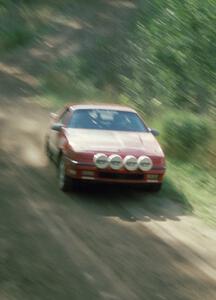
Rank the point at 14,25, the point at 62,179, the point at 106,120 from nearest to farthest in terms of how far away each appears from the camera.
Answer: the point at 62,179 < the point at 106,120 < the point at 14,25

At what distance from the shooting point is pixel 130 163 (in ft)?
36.4

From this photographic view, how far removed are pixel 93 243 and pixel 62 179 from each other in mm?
2888

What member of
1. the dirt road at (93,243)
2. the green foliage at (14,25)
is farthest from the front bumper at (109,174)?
the green foliage at (14,25)

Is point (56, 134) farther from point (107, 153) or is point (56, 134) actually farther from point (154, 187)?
point (154, 187)

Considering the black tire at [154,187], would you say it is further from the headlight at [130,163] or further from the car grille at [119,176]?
the headlight at [130,163]

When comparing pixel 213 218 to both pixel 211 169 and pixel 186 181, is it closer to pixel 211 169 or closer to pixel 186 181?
pixel 186 181

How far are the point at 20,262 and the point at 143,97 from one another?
11392 millimetres

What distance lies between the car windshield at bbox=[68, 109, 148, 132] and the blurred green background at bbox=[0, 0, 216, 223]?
1.23 meters

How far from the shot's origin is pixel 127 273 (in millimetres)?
7863

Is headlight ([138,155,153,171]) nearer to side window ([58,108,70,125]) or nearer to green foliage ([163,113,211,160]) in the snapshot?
side window ([58,108,70,125])

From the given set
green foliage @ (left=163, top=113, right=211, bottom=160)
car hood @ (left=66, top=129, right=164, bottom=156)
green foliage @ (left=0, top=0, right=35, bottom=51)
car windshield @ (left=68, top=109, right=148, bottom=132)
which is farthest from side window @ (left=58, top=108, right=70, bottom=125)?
green foliage @ (left=0, top=0, right=35, bottom=51)

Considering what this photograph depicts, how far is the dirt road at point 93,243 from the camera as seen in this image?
7254 mm

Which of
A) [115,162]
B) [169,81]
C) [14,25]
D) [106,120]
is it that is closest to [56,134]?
[106,120]

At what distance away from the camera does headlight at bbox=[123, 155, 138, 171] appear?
11094 mm
